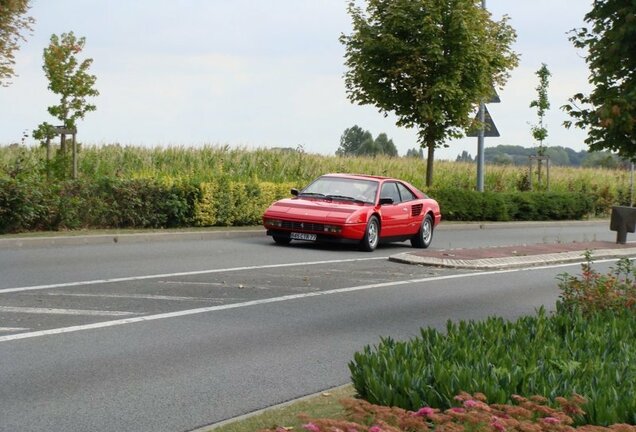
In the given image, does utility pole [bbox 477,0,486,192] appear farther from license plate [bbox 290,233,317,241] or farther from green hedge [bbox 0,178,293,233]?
license plate [bbox 290,233,317,241]

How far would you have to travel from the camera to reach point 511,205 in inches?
1496

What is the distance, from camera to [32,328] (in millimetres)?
10586

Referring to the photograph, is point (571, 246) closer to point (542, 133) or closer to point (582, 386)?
point (582, 386)

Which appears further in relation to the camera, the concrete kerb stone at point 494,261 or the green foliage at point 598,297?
the concrete kerb stone at point 494,261

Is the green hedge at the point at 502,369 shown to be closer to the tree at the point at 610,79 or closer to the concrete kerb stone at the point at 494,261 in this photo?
the tree at the point at 610,79

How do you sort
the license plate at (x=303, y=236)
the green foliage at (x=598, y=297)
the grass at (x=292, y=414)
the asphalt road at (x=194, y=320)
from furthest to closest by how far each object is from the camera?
the license plate at (x=303, y=236), the green foliage at (x=598, y=297), the asphalt road at (x=194, y=320), the grass at (x=292, y=414)

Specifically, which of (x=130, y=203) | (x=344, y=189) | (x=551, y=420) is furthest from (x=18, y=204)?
(x=551, y=420)

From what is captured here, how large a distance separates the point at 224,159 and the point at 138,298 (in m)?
25.9

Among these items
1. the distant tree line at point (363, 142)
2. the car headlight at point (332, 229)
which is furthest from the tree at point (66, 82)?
the distant tree line at point (363, 142)

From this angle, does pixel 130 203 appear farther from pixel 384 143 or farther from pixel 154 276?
pixel 384 143

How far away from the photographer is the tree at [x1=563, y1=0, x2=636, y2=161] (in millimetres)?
12031

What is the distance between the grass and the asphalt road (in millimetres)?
350

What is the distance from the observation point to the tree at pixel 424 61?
113 ft

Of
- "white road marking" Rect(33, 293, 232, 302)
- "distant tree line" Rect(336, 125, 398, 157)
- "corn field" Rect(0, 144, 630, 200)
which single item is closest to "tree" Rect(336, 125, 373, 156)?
"distant tree line" Rect(336, 125, 398, 157)
